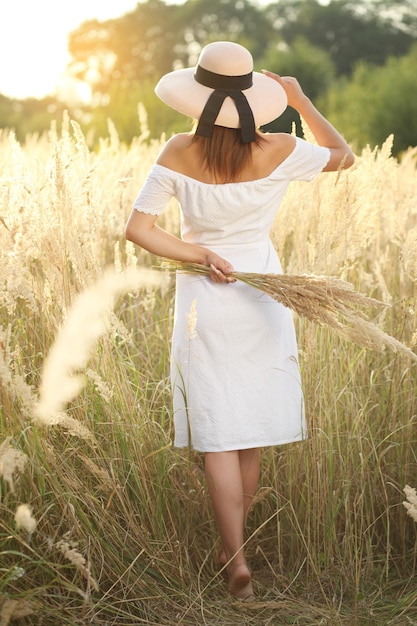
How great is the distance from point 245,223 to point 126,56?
47.6 metres

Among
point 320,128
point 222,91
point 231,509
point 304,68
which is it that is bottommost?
point 231,509

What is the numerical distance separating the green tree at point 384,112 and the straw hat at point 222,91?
1527cm

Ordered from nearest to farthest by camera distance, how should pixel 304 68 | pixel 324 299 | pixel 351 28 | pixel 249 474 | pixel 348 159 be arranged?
pixel 324 299 < pixel 249 474 < pixel 348 159 < pixel 304 68 < pixel 351 28

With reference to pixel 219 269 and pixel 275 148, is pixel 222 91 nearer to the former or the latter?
pixel 275 148

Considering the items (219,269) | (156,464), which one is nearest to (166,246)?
(219,269)

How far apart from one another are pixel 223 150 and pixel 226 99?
0.53ft

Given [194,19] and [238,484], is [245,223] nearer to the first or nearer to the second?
[238,484]

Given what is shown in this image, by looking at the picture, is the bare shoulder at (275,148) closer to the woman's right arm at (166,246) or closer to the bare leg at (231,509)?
the woman's right arm at (166,246)

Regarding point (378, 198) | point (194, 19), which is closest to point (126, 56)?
point (194, 19)

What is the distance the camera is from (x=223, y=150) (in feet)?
9.03

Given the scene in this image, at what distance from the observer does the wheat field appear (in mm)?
2516

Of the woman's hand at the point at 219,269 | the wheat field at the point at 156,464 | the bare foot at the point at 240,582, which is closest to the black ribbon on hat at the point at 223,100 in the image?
the woman's hand at the point at 219,269

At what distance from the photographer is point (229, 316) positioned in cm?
283

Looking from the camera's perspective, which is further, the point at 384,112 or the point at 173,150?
the point at 384,112
